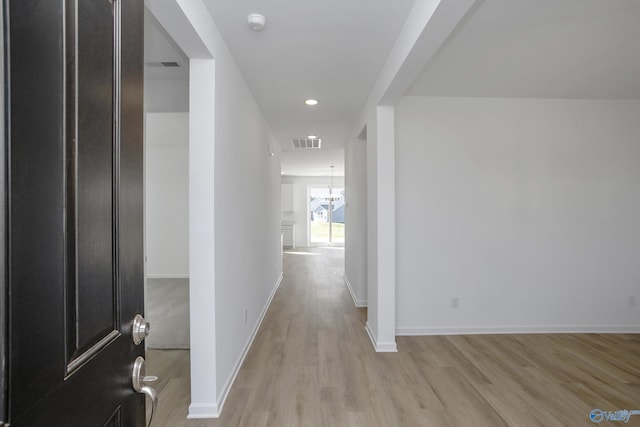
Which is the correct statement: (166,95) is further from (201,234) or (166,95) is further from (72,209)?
(72,209)

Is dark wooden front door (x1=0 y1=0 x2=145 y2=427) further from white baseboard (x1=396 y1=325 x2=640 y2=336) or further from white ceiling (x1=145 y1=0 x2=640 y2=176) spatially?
white baseboard (x1=396 y1=325 x2=640 y2=336)

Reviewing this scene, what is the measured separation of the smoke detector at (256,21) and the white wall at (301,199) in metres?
9.16

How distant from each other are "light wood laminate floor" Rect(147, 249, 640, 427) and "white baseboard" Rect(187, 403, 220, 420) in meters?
0.05

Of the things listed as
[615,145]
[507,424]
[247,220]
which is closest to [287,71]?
[247,220]

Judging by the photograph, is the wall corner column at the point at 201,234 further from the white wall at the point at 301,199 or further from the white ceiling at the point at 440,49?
the white wall at the point at 301,199

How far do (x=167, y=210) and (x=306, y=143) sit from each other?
122 inches

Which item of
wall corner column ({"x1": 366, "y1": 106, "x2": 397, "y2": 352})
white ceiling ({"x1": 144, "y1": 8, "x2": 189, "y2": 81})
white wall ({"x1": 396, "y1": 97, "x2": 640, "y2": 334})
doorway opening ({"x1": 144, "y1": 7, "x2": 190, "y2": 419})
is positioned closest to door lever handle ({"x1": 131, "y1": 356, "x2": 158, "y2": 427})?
doorway opening ({"x1": 144, "y1": 7, "x2": 190, "y2": 419})

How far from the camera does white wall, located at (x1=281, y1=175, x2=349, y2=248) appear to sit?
1106 centimetres

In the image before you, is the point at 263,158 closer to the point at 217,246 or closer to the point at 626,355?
the point at 217,246

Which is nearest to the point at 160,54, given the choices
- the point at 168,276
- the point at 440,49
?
the point at 440,49

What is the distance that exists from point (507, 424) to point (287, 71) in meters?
2.97

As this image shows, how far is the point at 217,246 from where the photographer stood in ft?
6.59

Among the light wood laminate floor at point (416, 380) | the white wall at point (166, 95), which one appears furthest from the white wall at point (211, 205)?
the white wall at point (166, 95)

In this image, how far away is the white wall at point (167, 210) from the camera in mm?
6172
